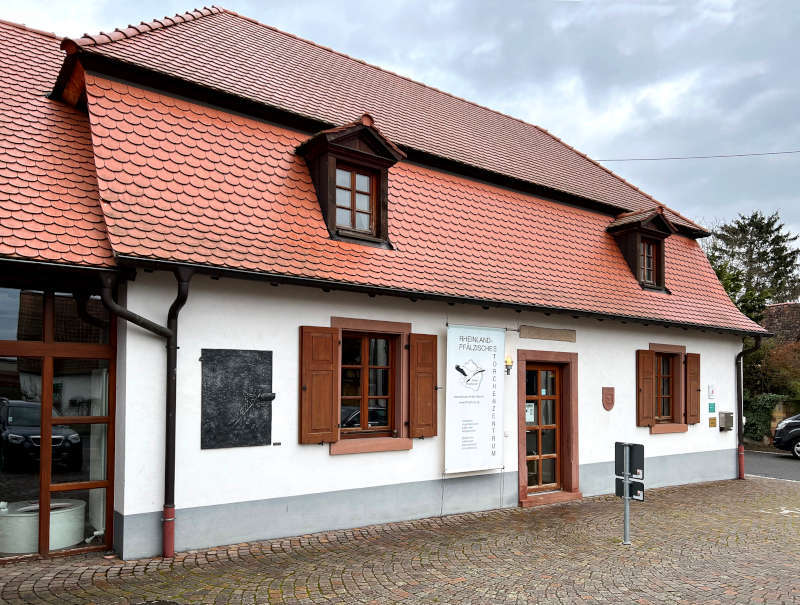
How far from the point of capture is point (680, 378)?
12.5 m

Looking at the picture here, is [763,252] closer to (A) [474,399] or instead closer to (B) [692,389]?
(B) [692,389]

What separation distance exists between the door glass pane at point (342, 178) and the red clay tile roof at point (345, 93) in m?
0.94

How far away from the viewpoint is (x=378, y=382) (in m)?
8.56

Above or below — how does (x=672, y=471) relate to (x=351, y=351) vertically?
below

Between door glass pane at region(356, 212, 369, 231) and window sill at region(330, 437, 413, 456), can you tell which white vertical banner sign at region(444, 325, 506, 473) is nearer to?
window sill at region(330, 437, 413, 456)

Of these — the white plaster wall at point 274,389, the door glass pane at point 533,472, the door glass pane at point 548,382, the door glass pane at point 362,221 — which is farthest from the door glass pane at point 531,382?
the door glass pane at point 362,221

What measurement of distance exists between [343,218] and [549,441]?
514cm

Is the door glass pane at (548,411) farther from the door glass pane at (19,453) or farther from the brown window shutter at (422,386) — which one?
the door glass pane at (19,453)

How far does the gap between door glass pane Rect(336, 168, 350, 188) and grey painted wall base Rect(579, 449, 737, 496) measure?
239 inches

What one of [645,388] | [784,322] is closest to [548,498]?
[645,388]

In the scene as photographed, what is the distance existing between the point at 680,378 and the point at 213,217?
9620mm

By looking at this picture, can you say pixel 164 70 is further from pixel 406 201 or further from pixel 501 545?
pixel 501 545

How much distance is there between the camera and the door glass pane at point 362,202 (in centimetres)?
888

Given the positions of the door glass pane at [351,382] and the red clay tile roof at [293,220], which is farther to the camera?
the door glass pane at [351,382]
